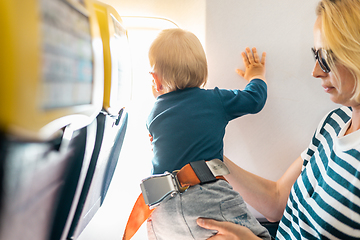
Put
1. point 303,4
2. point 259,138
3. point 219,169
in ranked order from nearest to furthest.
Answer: point 219,169, point 303,4, point 259,138

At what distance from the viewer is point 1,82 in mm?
256

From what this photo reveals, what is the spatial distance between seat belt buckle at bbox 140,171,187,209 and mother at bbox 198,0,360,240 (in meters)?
0.14

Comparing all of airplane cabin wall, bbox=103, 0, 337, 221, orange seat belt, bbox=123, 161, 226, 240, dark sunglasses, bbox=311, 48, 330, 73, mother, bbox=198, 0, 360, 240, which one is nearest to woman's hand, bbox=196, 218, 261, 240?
mother, bbox=198, 0, 360, 240

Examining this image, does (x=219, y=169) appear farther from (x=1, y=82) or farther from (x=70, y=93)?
(x=1, y=82)

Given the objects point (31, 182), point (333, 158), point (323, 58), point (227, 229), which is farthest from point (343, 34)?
point (31, 182)

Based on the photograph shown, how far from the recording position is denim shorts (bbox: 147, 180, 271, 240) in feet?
2.78

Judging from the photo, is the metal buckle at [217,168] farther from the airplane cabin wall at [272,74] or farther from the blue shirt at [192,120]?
the airplane cabin wall at [272,74]

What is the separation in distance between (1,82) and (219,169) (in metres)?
0.75

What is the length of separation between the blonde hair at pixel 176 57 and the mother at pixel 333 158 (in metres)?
0.41

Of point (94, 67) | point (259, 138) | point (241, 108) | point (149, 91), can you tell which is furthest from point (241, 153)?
point (94, 67)

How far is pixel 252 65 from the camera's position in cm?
112

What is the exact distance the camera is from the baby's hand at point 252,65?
3.64 feet

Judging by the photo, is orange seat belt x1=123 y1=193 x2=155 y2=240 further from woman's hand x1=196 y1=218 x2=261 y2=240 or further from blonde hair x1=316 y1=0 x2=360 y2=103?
blonde hair x1=316 y1=0 x2=360 y2=103

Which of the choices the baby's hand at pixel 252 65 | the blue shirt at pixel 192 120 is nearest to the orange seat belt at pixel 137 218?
the blue shirt at pixel 192 120
